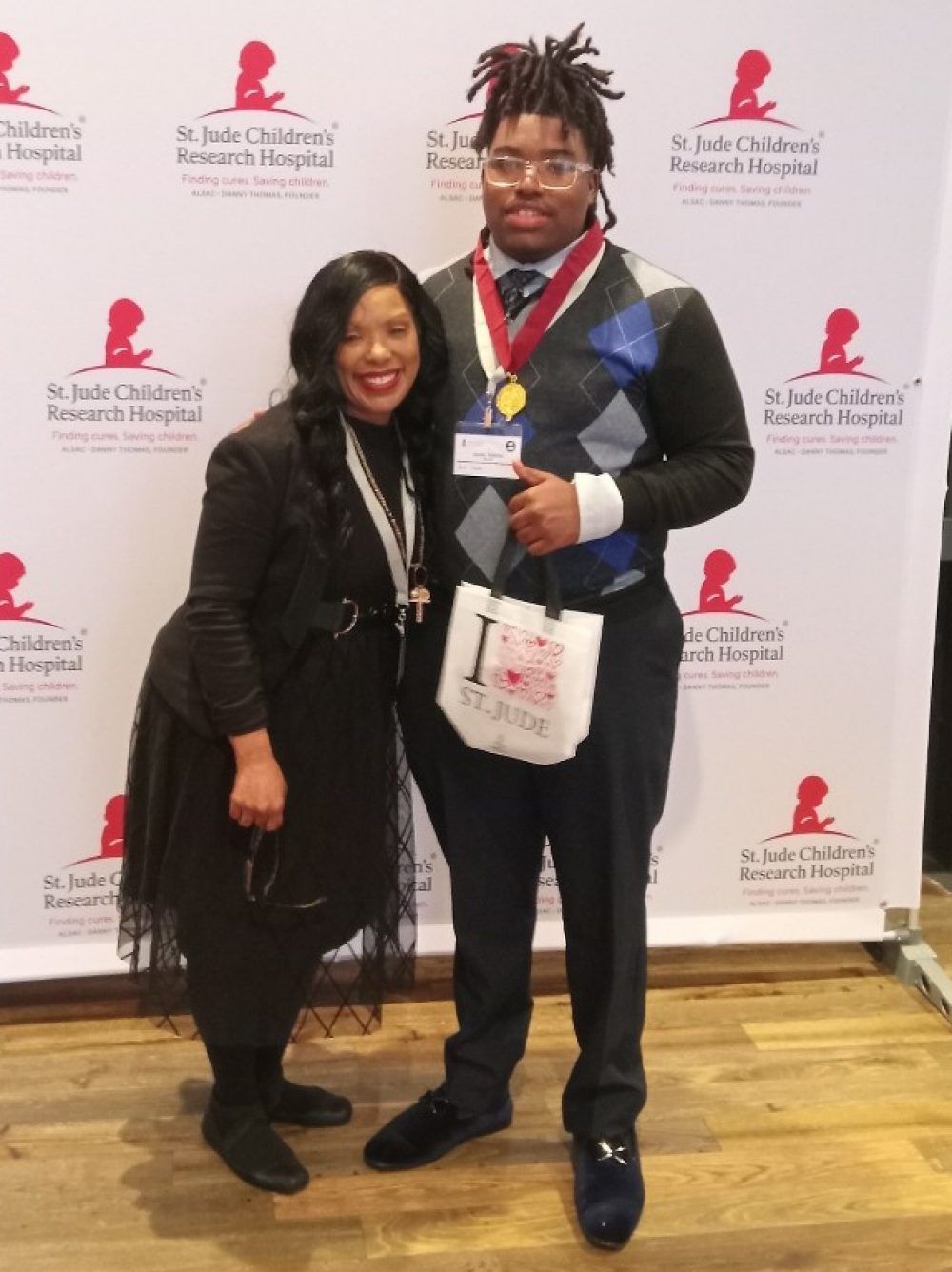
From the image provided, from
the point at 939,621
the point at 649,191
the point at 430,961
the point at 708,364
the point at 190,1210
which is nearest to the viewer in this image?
the point at 708,364

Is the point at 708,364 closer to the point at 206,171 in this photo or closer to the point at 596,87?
the point at 596,87

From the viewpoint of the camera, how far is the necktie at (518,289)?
1.66 metres

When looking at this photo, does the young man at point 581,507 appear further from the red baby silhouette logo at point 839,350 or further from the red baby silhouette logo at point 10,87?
the red baby silhouette logo at point 10,87

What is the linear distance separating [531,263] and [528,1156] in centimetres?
137

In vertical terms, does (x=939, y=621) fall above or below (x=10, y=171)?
below

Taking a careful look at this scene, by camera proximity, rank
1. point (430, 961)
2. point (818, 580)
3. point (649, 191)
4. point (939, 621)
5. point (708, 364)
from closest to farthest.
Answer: point (708, 364) → point (649, 191) → point (818, 580) → point (430, 961) → point (939, 621)

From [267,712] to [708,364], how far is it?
0.76m

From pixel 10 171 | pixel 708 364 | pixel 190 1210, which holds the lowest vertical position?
pixel 190 1210

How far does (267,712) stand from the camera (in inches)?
67.3

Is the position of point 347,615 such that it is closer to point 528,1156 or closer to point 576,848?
point 576,848

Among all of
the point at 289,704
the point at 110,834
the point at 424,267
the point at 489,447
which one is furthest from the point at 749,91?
the point at 110,834

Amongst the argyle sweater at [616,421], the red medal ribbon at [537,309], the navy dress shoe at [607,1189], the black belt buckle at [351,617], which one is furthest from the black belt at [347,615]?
the navy dress shoe at [607,1189]

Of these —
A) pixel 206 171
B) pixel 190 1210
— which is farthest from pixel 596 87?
pixel 190 1210

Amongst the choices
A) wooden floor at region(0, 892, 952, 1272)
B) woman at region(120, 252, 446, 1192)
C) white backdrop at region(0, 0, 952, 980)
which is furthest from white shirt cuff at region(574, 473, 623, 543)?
wooden floor at region(0, 892, 952, 1272)
